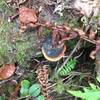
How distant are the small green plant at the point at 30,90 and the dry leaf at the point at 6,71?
0.57ft

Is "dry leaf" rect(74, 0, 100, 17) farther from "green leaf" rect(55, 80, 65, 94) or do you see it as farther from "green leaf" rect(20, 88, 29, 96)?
"green leaf" rect(20, 88, 29, 96)

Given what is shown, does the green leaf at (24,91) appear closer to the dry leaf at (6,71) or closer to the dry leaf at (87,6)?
the dry leaf at (6,71)

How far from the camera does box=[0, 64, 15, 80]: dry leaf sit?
307 cm

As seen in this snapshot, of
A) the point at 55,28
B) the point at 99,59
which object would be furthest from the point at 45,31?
the point at 99,59

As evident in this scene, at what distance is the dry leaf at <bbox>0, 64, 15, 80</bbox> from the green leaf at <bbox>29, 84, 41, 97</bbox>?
0.27 m

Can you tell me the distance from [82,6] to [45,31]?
1.43ft

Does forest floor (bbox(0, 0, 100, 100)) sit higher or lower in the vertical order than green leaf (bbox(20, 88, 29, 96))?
higher

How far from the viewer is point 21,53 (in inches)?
120

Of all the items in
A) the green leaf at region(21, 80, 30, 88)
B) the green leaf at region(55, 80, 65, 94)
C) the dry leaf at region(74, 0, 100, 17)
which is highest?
the dry leaf at region(74, 0, 100, 17)

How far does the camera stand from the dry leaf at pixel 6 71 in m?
3.07

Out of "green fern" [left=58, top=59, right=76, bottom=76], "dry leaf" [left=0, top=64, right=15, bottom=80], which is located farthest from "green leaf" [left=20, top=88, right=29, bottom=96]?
"green fern" [left=58, top=59, right=76, bottom=76]

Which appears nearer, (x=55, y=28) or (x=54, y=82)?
(x=55, y=28)

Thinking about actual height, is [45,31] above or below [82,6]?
below

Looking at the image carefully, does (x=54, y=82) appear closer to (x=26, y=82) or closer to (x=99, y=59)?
(x=26, y=82)
